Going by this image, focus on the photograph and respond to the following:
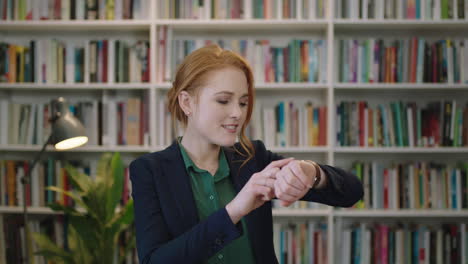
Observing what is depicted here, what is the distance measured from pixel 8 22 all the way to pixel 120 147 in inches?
40.6

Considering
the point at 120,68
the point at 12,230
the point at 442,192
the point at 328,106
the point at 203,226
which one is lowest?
the point at 12,230

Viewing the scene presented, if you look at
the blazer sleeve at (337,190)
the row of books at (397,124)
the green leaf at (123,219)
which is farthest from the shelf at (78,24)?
the blazer sleeve at (337,190)

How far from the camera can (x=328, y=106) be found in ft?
8.45

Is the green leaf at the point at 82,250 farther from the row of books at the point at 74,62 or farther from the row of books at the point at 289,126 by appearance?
the row of books at the point at 289,126

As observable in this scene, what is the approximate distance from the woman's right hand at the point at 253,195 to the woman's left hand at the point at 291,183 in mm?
18

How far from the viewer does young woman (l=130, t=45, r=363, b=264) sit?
39.3 inches

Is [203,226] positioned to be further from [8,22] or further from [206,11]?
[8,22]

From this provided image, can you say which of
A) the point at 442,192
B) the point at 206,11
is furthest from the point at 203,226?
the point at 442,192

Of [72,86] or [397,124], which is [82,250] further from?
[397,124]

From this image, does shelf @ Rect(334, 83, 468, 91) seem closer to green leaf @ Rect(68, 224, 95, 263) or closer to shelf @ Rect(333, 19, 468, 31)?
shelf @ Rect(333, 19, 468, 31)

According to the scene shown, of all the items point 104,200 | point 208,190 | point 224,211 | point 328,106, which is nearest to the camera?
point 224,211

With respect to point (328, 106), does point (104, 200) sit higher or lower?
lower

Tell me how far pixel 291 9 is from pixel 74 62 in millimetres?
1398

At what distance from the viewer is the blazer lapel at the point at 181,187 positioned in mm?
1113
